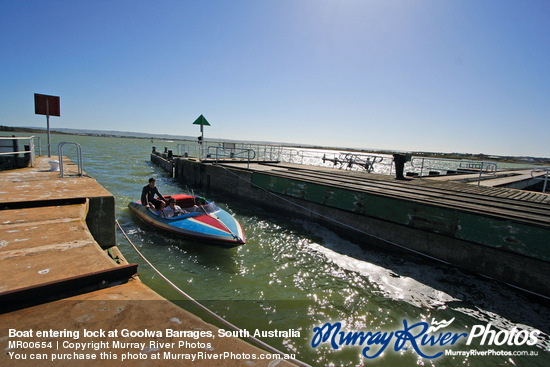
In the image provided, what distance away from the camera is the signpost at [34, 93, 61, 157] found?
488 inches

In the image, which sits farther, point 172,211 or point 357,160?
point 357,160

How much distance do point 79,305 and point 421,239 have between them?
27.8ft

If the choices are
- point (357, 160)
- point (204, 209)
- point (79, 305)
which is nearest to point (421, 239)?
point (204, 209)

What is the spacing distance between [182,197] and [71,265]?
23.7 ft

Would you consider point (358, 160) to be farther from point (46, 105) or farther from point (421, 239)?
point (46, 105)

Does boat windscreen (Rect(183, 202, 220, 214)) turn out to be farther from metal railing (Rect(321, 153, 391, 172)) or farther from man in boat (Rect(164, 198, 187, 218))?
metal railing (Rect(321, 153, 391, 172))

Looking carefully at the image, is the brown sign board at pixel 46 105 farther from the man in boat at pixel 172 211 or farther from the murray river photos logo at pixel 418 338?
the murray river photos logo at pixel 418 338

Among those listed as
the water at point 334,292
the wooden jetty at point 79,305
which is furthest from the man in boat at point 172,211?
the wooden jetty at point 79,305

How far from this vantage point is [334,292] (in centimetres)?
621

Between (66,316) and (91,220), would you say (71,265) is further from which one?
(91,220)

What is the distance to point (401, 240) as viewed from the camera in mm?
8430

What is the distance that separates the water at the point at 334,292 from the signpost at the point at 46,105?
8525 millimetres

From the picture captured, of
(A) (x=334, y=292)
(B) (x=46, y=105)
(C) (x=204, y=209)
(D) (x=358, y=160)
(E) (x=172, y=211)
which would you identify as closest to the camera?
(A) (x=334, y=292)

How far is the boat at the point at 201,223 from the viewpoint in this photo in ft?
25.8
